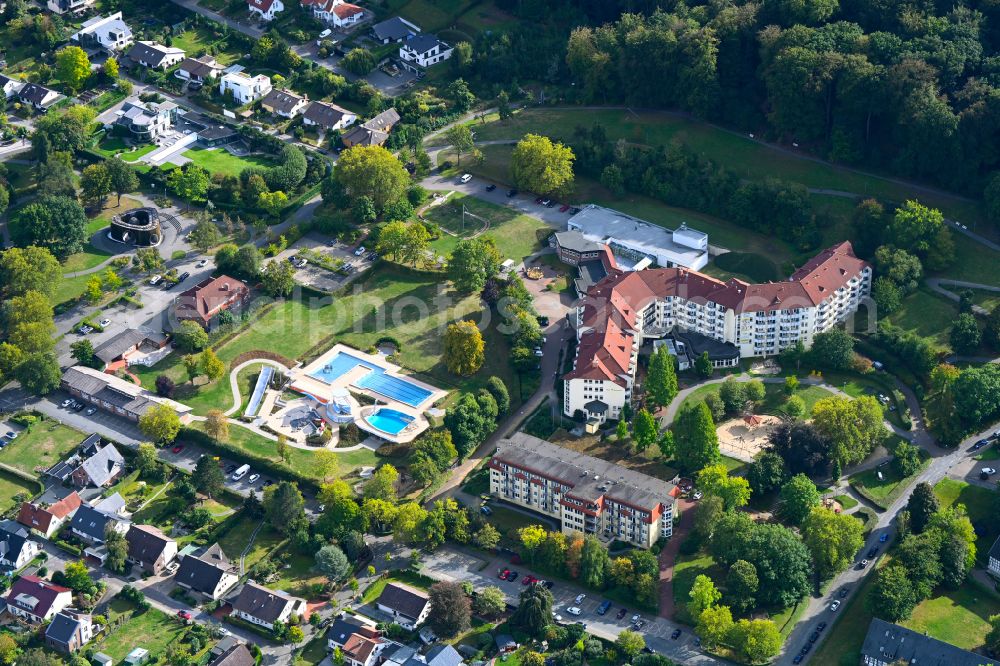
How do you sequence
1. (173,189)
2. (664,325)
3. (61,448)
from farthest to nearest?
(173,189) → (664,325) → (61,448)

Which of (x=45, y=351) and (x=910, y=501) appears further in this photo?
(x=45, y=351)

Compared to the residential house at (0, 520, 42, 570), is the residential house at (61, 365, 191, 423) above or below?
above

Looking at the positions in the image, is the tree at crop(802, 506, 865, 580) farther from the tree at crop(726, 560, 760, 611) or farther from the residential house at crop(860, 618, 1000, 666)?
the residential house at crop(860, 618, 1000, 666)

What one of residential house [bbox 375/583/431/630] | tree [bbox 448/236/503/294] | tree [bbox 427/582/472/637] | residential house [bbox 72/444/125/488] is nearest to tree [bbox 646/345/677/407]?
tree [bbox 448/236/503/294]

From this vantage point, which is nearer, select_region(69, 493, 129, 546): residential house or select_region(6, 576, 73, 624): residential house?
select_region(6, 576, 73, 624): residential house

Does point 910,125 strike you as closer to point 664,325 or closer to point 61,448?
point 664,325

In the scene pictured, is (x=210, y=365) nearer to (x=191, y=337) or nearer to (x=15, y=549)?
(x=191, y=337)

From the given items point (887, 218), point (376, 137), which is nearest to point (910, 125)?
point (887, 218)
